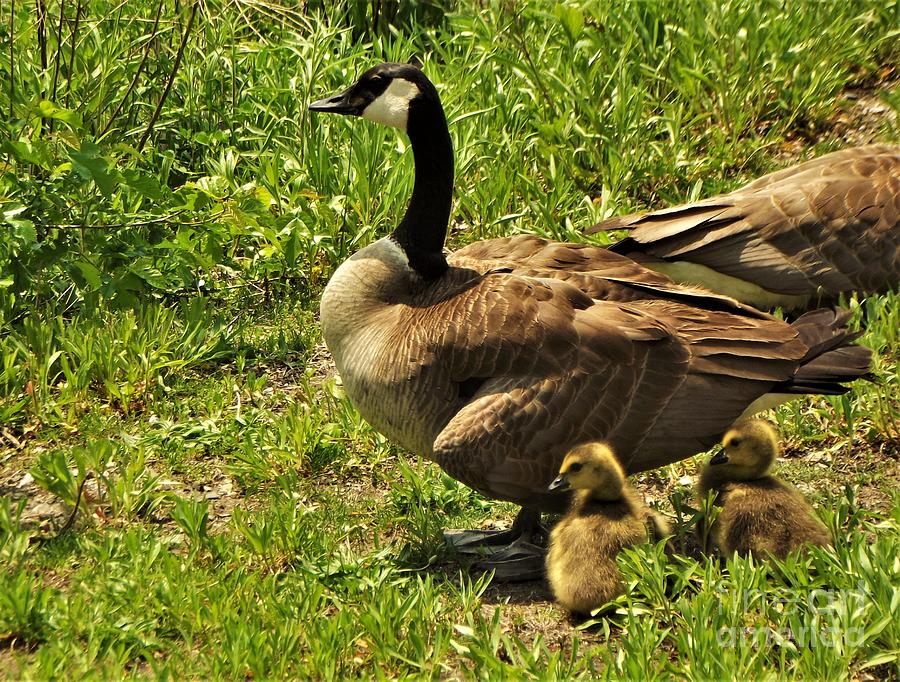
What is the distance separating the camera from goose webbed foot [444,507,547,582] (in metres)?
4.77

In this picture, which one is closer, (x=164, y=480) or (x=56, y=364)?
(x=164, y=480)

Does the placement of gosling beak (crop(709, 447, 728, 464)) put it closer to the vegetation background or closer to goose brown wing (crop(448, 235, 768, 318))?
the vegetation background

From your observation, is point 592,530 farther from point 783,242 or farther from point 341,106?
point 783,242

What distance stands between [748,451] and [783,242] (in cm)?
247

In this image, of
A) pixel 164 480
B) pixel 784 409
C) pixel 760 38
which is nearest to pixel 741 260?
pixel 784 409

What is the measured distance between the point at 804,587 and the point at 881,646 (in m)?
0.34

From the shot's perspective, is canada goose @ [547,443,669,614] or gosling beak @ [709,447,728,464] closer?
canada goose @ [547,443,669,614]

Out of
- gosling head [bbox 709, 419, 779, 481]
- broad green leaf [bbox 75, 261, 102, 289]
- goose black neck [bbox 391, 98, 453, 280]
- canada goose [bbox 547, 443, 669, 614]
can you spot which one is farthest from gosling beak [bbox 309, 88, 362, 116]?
gosling head [bbox 709, 419, 779, 481]

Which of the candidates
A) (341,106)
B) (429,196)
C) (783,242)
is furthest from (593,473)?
(783,242)

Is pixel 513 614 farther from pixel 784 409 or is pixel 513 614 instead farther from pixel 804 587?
pixel 784 409

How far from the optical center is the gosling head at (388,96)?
5.21 m

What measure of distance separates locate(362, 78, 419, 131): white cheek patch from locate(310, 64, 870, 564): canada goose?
854mm

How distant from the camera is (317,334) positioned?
22.3 feet

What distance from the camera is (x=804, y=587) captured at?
4082 mm
